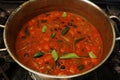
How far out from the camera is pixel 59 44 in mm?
1699

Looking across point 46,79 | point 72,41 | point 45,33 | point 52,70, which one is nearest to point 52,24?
point 45,33

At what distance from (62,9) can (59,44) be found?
1.14 ft

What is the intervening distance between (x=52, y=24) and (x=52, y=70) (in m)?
0.43

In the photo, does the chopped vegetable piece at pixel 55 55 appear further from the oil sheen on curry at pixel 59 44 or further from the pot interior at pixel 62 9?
the pot interior at pixel 62 9

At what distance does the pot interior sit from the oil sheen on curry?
0.16ft

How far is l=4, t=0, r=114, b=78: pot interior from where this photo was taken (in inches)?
63.5

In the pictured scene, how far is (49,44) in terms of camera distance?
5.54ft

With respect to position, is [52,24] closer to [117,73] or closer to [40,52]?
[40,52]

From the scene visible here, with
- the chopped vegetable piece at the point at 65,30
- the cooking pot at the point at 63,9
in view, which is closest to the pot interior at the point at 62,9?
the cooking pot at the point at 63,9

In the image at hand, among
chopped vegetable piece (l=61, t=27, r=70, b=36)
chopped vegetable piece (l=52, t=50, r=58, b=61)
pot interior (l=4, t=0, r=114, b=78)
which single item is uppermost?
pot interior (l=4, t=0, r=114, b=78)

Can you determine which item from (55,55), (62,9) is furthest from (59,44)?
(62,9)

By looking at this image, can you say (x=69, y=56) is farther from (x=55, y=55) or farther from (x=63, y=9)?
(x=63, y=9)

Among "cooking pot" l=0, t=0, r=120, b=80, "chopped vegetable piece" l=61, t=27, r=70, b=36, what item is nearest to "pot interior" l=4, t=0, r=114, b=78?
"cooking pot" l=0, t=0, r=120, b=80

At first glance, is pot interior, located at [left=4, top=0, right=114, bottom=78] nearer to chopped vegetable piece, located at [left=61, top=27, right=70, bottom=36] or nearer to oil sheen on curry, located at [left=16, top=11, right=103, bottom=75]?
oil sheen on curry, located at [left=16, top=11, right=103, bottom=75]
